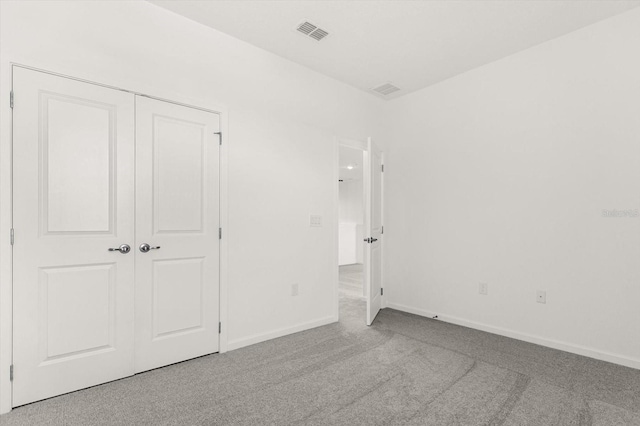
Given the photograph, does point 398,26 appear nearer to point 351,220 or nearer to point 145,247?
point 145,247

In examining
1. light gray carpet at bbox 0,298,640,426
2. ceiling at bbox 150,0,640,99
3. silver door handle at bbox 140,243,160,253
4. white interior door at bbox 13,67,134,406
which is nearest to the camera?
light gray carpet at bbox 0,298,640,426

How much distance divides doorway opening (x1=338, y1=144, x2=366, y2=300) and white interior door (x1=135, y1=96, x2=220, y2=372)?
138 inches

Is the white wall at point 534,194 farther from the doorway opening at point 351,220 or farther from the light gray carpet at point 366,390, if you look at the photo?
the doorway opening at point 351,220

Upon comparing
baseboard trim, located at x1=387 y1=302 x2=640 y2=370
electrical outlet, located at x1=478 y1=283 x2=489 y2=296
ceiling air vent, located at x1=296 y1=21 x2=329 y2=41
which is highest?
ceiling air vent, located at x1=296 y1=21 x2=329 y2=41

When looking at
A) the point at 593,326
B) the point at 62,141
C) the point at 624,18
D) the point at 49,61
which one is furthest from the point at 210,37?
the point at 593,326

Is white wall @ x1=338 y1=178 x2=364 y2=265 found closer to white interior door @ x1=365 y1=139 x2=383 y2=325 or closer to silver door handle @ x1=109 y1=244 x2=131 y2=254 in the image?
white interior door @ x1=365 y1=139 x2=383 y2=325

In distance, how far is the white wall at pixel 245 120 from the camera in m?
2.17

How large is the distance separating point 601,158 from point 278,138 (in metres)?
3.01

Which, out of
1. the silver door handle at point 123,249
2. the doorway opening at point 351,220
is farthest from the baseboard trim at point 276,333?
the doorway opening at point 351,220

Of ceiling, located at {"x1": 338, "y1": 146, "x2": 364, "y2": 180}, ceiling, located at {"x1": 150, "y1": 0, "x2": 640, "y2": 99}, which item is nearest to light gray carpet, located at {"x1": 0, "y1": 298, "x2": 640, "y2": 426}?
ceiling, located at {"x1": 150, "y1": 0, "x2": 640, "y2": 99}

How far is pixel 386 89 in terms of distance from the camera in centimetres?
430

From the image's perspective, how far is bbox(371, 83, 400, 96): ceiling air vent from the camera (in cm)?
420

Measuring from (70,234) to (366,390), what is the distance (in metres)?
2.35

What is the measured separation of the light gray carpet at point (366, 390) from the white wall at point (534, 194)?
46 cm
